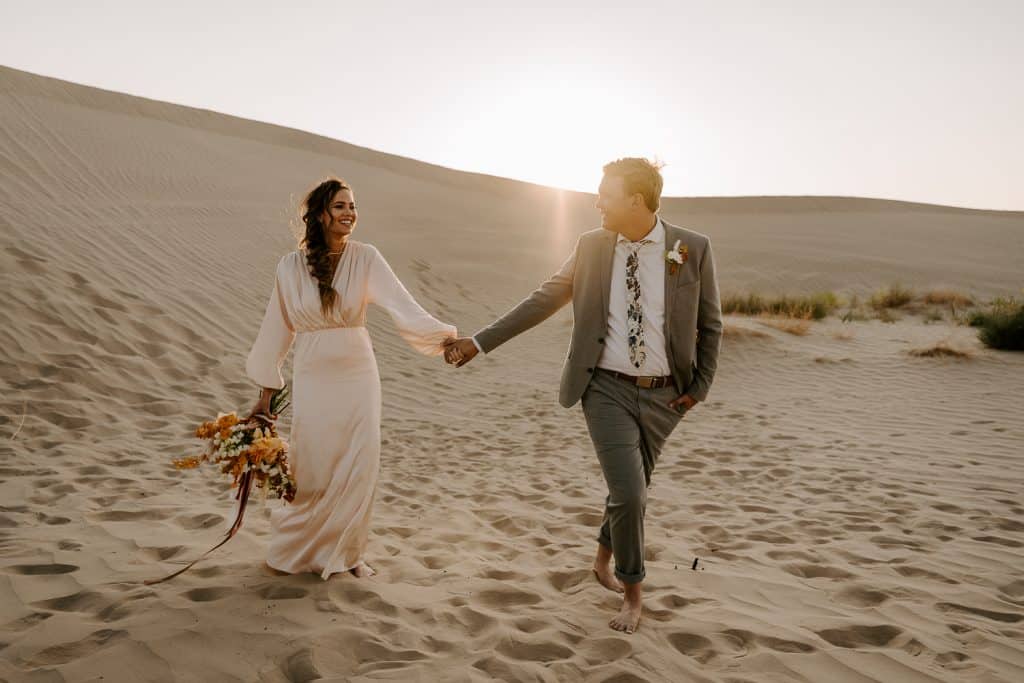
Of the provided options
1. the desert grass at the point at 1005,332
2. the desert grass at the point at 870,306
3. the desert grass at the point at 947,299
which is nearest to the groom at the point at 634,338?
the desert grass at the point at 1005,332

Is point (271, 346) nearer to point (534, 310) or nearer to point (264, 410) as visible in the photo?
point (264, 410)

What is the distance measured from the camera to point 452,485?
18.6 ft

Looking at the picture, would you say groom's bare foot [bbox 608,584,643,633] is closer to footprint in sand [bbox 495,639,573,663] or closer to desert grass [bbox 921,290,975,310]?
footprint in sand [bbox 495,639,573,663]

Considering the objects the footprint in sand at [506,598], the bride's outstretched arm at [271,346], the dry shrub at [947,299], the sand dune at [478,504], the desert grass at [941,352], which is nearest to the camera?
the sand dune at [478,504]

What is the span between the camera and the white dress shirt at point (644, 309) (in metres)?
3.22

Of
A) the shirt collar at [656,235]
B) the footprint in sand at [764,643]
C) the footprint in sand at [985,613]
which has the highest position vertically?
the shirt collar at [656,235]

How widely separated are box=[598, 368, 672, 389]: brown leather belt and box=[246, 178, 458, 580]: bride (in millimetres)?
1200

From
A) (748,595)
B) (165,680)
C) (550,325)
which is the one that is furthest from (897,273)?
(165,680)

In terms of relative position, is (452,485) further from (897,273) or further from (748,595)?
(897,273)

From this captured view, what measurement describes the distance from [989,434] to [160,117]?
40798mm

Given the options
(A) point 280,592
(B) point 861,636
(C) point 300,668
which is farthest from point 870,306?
(C) point 300,668

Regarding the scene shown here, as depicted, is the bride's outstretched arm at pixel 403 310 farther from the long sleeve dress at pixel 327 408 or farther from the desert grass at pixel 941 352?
the desert grass at pixel 941 352

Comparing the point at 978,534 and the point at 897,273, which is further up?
the point at 897,273

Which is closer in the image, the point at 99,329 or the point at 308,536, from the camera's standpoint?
the point at 308,536
